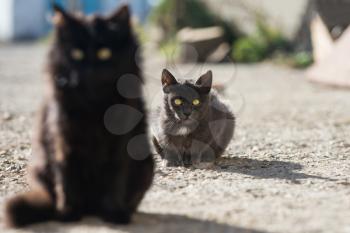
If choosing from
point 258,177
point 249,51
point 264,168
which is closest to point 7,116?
point 264,168

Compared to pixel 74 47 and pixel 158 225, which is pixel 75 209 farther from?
pixel 74 47

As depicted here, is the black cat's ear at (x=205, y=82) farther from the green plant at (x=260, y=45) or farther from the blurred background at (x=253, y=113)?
the green plant at (x=260, y=45)

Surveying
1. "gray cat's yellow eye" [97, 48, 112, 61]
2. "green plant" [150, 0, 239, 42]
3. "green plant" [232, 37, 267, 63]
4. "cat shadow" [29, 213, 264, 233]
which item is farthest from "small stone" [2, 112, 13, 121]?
"green plant" [150, 0, 239, 42]

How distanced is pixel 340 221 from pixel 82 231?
4.56ft

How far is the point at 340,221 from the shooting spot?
343 cm

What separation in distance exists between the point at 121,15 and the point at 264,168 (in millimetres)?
2274

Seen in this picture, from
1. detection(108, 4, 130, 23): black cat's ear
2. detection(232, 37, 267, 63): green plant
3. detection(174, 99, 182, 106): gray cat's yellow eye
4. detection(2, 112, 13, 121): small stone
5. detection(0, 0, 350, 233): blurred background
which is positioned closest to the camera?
detection(108, 4, 130, 23): black cat's ear

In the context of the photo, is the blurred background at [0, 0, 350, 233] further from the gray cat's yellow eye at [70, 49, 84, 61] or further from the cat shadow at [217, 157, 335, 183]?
the gray cat's yellow eye at [70, 49, 84, 61]

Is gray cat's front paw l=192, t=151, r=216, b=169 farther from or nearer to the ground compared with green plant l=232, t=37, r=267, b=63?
nearer to the ground

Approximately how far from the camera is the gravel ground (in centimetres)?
348

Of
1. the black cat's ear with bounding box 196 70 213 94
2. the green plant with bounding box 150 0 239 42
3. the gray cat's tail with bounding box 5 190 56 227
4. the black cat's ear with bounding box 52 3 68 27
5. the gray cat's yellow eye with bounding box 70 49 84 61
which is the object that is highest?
the green plant with bounding box 150 0 239 42

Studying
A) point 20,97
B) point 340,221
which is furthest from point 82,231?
point 20,97

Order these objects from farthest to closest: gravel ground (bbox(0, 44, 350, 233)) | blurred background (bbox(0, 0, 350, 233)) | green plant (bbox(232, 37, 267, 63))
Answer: green plant (bbox(232, 37, 267, 63)) < blurred background (bbox(0, 0, 350, 233)) < gravel ground (bbox(0, 44, 350, 233))

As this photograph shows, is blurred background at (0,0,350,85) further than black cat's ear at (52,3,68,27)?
Yes
